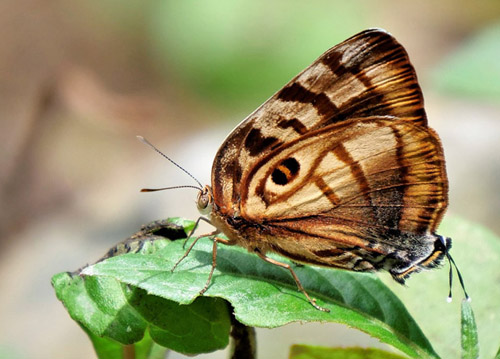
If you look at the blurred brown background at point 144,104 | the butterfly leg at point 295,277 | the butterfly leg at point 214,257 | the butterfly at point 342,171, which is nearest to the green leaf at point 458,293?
the butterfly at point 342,171

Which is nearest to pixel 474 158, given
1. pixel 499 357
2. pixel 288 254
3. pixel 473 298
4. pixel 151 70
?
pixel 473 298

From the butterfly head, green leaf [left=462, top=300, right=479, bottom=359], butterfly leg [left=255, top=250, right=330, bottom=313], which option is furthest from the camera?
the butterfly head

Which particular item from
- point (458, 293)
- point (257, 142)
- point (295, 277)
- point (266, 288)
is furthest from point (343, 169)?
point (458, 293)

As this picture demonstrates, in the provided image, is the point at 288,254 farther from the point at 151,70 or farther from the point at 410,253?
the point at 151,70

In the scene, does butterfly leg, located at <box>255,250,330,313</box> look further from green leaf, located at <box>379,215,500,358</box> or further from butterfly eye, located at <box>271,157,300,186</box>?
green leaf, located at <box>379,215,500,358</box>

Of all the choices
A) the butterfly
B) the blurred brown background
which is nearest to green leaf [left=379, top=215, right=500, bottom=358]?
the butterfly
